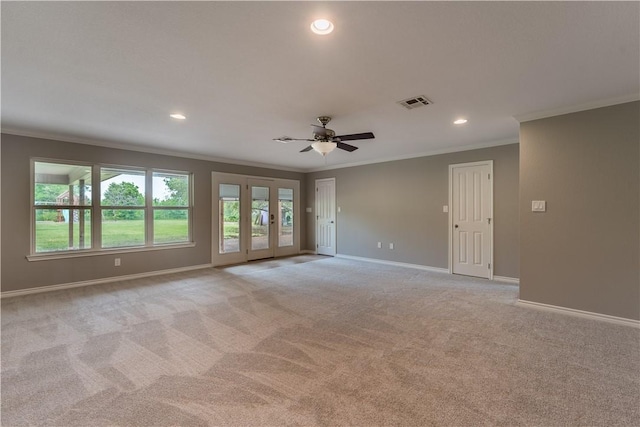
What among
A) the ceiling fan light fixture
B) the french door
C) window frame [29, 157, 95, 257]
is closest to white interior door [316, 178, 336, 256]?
the french door

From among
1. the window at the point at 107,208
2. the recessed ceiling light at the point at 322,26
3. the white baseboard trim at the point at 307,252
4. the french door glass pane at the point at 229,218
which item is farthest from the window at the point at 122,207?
the recessed ceiling light at the point at 322,26

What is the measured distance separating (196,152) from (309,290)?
366 centimetres

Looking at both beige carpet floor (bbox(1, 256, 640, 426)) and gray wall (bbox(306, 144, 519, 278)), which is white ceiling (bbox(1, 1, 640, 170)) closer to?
gray wall (bbox(306, 144, 519, 278))

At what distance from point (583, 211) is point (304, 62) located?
350 centimetres

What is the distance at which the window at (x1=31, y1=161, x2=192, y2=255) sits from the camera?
14.4 feet

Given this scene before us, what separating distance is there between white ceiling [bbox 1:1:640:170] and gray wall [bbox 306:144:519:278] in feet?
4.53

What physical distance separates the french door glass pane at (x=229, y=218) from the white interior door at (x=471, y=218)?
4.67 meters

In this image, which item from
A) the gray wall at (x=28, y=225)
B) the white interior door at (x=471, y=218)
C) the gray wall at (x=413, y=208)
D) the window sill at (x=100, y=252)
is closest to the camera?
the gray wall at (x=28, y=225)

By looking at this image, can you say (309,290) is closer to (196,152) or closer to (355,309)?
(355,309)

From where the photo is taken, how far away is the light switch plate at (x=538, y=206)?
11.3 feet

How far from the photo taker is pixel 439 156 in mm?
5629

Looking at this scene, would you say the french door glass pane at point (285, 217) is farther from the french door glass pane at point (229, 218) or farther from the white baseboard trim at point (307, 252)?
the french door glass pane at point (229, 218)

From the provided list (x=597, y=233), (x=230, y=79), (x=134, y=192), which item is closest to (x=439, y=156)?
(x=597, y=233)

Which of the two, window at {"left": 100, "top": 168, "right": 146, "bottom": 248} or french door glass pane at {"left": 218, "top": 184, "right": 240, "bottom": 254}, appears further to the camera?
french door glass pane at {"left": 218, "top": 184, "right": 240, "bottom": 254}
